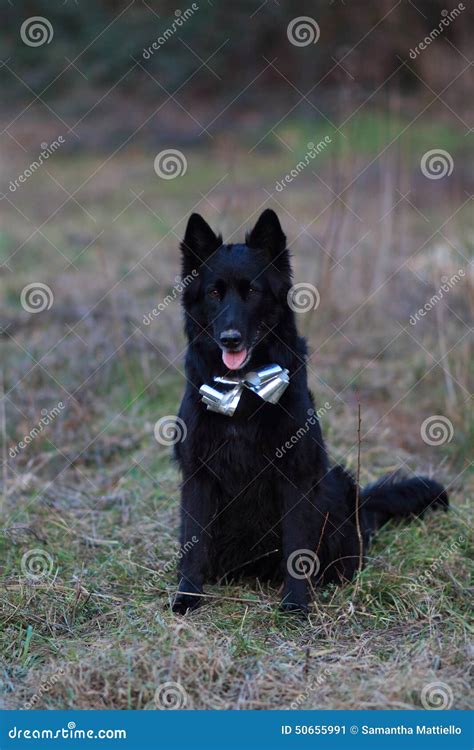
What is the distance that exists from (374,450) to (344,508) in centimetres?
144

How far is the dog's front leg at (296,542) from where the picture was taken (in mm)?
3902

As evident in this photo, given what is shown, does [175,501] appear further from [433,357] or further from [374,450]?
[433,357]

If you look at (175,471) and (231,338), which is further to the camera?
(175,471)

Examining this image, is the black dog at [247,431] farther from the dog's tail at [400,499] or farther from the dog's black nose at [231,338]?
the dog's tail at [400,499]

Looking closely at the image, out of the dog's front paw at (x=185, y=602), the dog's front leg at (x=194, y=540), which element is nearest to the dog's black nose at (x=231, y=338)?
the dog's front leg at (x=194, y=540)

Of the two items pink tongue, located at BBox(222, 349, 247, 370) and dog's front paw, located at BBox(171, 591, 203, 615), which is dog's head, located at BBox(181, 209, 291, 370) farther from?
dog's front paw, located at BBox(171, 591, 203, 615)

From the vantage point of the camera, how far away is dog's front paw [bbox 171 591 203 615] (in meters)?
3.91

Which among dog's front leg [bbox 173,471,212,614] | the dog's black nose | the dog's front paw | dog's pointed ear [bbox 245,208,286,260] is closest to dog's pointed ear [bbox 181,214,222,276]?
dog's pointed ear [bbox 245,208,286,260]

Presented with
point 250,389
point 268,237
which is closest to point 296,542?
point 250,389

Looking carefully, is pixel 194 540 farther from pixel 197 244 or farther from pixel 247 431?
pixel 197 244

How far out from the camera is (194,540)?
398 cm

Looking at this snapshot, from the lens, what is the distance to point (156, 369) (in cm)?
664

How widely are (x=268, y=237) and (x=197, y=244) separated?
314 millimetres

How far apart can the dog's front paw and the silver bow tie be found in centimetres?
82
